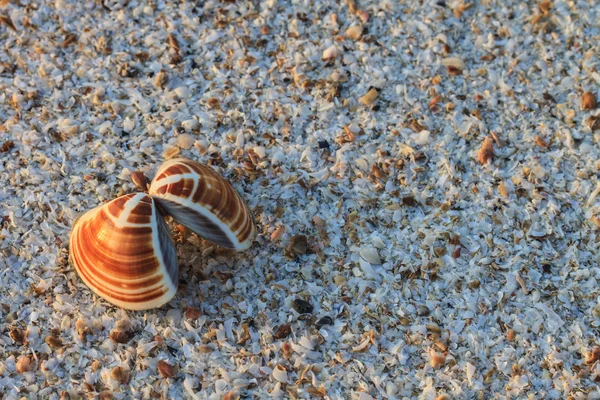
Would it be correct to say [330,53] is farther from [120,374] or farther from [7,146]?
[120,374]

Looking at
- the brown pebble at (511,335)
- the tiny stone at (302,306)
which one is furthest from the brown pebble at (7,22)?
the brown pebble at (511,335)

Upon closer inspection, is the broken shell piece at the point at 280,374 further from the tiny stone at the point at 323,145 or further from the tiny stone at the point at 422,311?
the tiny stone at the point at 323,145

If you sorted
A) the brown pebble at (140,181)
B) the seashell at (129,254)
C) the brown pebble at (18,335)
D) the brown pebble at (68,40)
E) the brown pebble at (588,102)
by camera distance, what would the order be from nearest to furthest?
the seashell at (129,254), the brown pebble at (18,335), the brown pebble at (140,181), the brown pebble at (588,102), the brown pebble at (68,40)

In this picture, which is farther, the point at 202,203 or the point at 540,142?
the point at 540,142

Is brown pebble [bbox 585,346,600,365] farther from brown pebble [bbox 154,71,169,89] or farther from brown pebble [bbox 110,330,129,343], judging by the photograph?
brown pebble [bbox 154,71,169,89]

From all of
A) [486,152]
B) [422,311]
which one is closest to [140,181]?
[422,311]

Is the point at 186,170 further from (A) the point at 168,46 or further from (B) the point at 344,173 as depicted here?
(A) the point at 168,46

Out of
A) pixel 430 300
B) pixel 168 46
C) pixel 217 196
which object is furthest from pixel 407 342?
pixel 168 46
